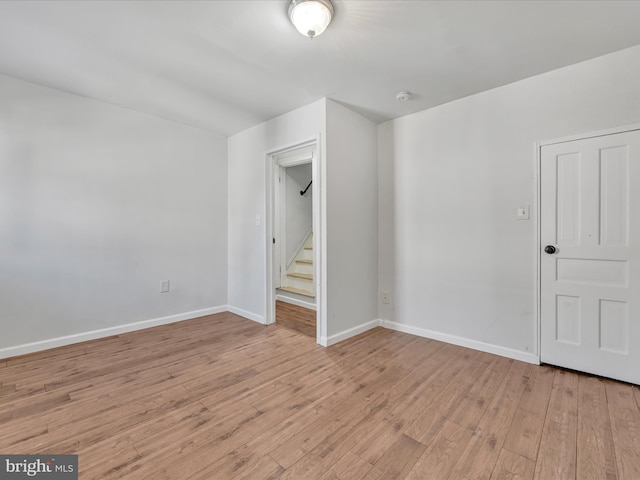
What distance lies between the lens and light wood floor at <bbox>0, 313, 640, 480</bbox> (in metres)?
1.37

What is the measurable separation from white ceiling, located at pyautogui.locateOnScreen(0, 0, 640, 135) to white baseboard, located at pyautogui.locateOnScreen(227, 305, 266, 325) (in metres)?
2.41

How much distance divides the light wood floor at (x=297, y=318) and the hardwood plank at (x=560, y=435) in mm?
1959

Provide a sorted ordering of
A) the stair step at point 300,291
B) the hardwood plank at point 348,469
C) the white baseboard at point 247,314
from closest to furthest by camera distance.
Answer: the hardwood plank at point 348,469, the white baseboard at point 247,314, the stair step at point 300,291

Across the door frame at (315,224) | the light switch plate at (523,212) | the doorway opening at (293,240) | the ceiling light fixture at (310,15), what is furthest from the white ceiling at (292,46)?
the light switch plate at (523,212)

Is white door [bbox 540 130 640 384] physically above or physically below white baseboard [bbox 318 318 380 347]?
above

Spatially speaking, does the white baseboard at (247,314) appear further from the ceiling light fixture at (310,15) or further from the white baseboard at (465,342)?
the ceiling light fixture at (310,15)

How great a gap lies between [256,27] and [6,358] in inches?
131

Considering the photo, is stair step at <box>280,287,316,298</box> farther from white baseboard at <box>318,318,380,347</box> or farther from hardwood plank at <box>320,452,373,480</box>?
hardwood plank at <box>320,452,373,480</box>

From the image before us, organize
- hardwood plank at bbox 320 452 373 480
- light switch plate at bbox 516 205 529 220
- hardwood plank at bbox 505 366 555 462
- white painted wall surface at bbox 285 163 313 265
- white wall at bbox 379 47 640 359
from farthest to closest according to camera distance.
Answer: white painted wall surface at bbox 285 163 313 265 < light switch plate at bbox 516 205 529 220 < white wall at bbox 379 47 640 359 < hardwood plank at bbox 505 366 555 462 < hardwood plank at bbox 320 452 373 480

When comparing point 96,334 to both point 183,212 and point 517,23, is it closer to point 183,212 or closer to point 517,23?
point 183,212

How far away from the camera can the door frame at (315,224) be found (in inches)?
111

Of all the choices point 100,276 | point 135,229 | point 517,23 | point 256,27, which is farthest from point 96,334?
point 517,23

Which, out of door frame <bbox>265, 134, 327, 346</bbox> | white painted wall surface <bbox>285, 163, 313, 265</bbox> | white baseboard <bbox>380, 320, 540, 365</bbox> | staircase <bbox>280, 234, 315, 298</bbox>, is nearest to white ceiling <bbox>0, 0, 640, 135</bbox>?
door frame <bbox>265, 134, 327, 346</bbox>

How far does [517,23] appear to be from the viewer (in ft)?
5.85
